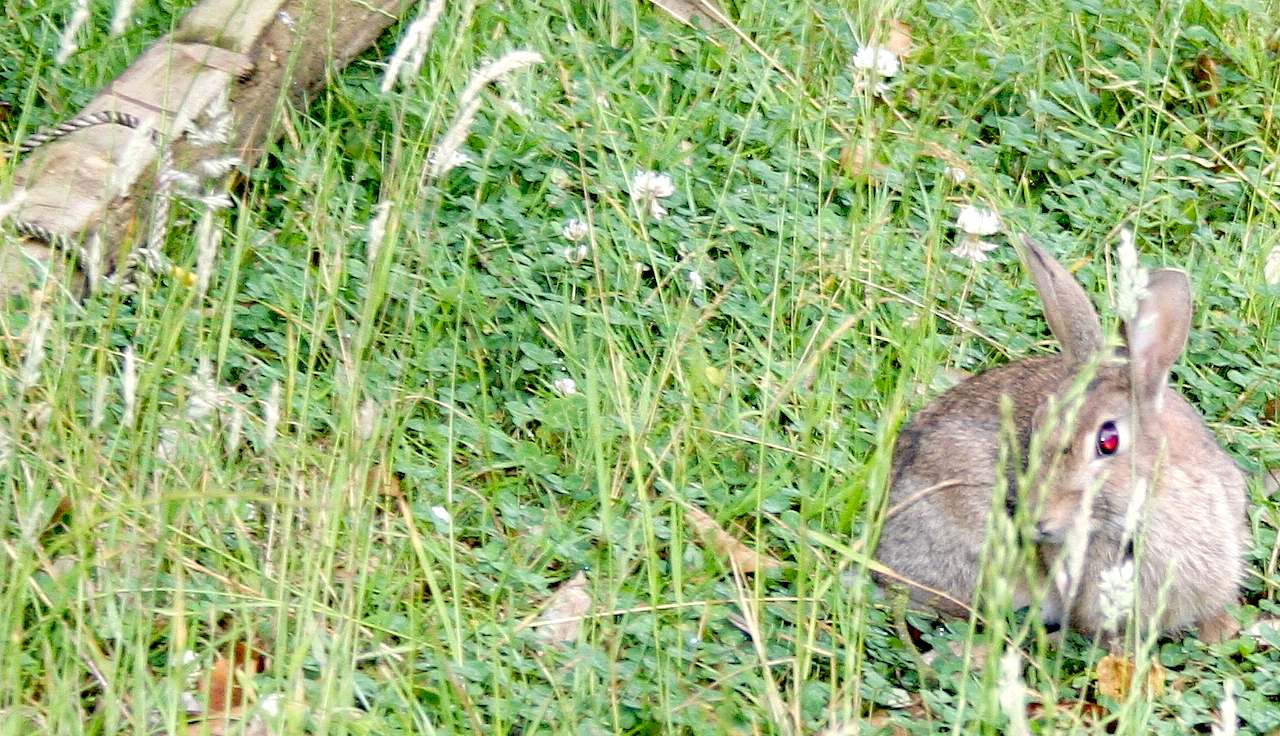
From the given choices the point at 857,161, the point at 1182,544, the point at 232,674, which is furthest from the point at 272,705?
the point at 857,161

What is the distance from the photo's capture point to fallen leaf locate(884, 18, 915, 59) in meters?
5.52

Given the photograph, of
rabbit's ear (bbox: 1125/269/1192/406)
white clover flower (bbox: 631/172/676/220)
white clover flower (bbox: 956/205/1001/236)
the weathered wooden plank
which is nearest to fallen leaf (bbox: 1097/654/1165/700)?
rabbit's ear (bbox: 1125/269/1192/406)

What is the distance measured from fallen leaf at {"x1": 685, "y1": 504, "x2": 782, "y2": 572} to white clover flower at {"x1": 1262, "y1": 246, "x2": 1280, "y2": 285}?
1842 millimetres

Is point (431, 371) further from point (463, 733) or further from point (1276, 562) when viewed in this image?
point (1276, 562)

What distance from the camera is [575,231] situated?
477 cm

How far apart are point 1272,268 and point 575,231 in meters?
1.92

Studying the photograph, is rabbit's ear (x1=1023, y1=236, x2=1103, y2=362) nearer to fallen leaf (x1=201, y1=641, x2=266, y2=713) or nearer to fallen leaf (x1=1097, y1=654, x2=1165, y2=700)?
fallen leaf (x1=1097, y1=654, x2=1165, y2=700)

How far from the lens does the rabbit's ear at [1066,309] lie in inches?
154

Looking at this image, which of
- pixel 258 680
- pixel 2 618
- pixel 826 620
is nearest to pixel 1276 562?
pixel 826 620

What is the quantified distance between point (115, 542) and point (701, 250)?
6.24ft

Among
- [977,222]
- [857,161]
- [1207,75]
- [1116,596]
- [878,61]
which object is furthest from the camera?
[1207,75]

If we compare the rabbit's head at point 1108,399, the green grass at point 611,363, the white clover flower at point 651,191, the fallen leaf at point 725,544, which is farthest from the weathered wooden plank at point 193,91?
the rabbit's head at point 1108,399

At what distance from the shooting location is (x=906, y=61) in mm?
5504

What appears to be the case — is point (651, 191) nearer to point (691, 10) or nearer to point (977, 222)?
point (977, 222)
